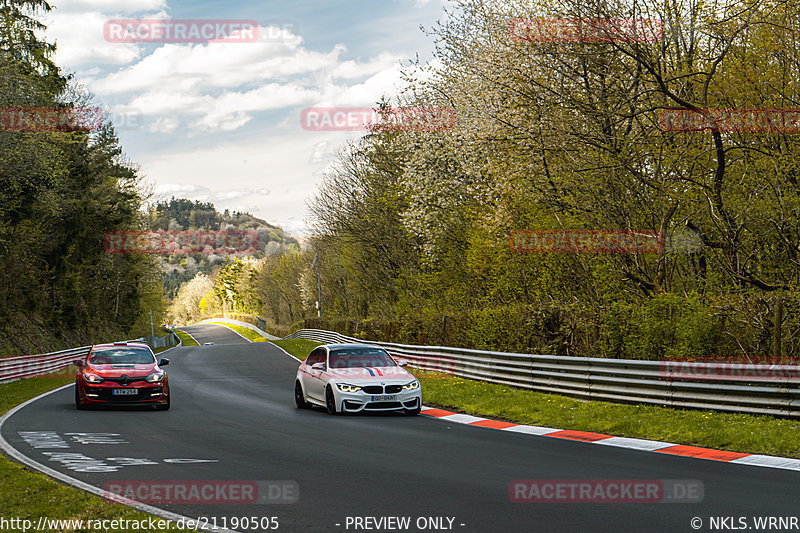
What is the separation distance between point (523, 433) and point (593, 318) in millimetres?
6004

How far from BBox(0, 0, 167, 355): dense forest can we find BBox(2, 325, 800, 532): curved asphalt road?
593 inches

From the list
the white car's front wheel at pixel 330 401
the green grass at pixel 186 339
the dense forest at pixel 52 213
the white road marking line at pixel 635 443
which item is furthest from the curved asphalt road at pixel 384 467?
the green grass at pixel 186 339

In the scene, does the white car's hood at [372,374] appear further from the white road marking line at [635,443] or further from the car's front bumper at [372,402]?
the white road marking line at [635,443]

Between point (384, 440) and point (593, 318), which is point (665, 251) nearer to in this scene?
point (593, 318)

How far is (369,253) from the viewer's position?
46.2 meters

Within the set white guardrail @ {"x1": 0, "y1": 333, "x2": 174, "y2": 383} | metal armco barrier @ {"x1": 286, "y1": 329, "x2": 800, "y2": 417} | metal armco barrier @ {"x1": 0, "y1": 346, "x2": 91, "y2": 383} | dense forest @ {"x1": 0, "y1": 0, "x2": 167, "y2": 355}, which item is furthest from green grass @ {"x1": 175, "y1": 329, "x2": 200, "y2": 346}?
metal armco barrier @ {"x1": 286, "y1": 329, "x2": 800, "y2": 417}

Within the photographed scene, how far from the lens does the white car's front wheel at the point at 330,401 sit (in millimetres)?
16109

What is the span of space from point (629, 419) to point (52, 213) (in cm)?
3300

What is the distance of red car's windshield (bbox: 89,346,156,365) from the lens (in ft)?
60.6

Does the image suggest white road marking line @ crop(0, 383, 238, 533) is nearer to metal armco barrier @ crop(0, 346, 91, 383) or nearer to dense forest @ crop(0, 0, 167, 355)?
metal armco barrier @ crop(0, 346, 91, 383)

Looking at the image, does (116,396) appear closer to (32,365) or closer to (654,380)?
(654,380)

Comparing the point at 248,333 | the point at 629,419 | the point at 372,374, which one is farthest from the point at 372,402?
the point at 248,333

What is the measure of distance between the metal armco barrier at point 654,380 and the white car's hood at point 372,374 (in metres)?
3.44

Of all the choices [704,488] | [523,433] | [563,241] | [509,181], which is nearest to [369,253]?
[509,181]
